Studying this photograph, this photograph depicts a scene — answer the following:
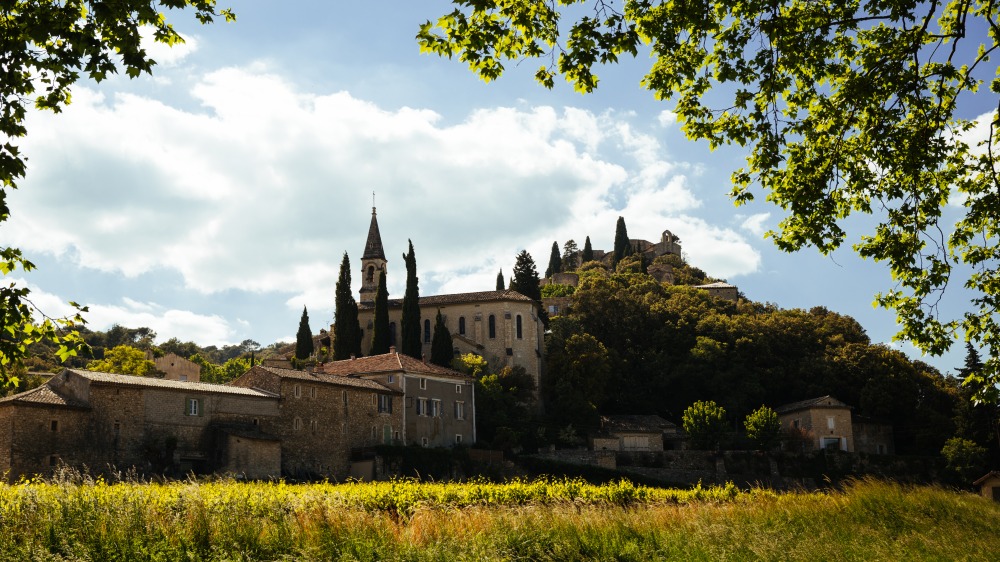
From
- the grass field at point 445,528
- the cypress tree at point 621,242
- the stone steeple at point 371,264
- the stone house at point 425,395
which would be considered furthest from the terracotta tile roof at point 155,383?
the cypress tree at point 621,242

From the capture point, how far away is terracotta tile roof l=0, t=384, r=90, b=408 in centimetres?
3578

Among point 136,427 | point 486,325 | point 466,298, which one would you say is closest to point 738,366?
point 486,325

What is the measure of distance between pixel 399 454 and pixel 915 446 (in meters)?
35.9

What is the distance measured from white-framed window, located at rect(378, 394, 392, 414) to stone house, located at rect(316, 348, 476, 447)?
920 millimetres

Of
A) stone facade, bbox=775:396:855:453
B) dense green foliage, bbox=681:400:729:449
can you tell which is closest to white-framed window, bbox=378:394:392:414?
dense green foliage, bbox=681:400:729:449

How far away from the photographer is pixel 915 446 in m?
59.0

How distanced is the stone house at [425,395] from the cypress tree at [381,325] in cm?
574

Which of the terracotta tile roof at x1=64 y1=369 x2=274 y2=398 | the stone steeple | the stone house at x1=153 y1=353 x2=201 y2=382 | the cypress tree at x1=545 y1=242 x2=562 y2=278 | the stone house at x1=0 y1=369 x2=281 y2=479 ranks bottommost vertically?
the stone house at x1=0 y1=369 x2=281 y2=479

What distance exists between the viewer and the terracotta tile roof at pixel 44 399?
35775mm

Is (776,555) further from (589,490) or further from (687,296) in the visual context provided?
(687,296)

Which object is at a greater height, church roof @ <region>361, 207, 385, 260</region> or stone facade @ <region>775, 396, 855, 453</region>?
church roof @ <region>361, 207, 385, 260</region>

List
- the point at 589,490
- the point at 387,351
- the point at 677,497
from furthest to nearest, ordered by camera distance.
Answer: the point at 387,351, the point at 677,497, the point at 589,490

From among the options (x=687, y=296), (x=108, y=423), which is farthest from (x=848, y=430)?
(x=108, y=423)

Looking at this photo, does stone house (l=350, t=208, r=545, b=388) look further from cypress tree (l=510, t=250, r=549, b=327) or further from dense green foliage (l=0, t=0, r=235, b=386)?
dense green foliage (l=0, t=0, r=235, b=386)
